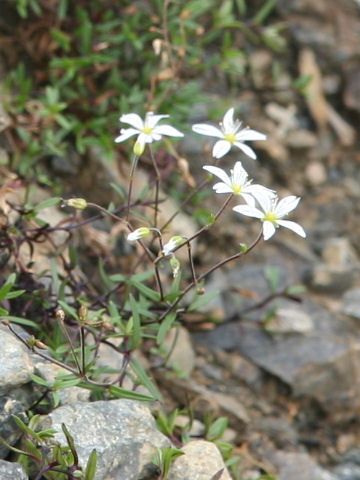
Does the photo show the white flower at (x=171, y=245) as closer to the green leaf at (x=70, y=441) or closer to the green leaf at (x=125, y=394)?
the green leaf at (x=125, y=394)

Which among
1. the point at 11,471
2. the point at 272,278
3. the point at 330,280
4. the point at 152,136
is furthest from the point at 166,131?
the point at 330,280

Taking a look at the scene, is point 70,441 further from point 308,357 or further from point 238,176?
point 308,357

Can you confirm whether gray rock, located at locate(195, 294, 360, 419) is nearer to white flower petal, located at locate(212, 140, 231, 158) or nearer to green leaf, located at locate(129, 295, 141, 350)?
green leaf, located at locate(129, 295, 141, 350)

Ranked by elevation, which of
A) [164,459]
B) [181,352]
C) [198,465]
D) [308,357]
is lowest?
[308,357]

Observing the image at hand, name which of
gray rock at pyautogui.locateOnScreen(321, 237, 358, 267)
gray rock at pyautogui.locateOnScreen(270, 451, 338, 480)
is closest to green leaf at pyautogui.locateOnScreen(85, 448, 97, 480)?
gray rock at pyautogui.locateOnScreen(270, 451, 338, 480)

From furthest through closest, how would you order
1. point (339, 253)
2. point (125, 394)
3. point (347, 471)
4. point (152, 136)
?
1. point (339, 253)
2. point (347, 471)
3. point (152, 136)
4. point (125, 394)

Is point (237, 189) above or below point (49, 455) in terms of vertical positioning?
above
